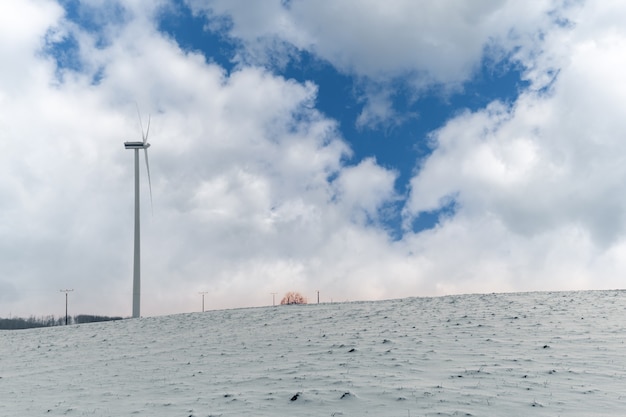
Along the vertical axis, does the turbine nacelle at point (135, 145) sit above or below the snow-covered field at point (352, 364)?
above

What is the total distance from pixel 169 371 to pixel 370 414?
381 inches

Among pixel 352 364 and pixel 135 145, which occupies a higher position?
pixel 135 145

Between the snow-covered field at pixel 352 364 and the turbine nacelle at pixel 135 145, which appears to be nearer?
the snow-covered field at pixel 352 364

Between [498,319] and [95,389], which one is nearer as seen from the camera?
[95,389]

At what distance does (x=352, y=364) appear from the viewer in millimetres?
17188

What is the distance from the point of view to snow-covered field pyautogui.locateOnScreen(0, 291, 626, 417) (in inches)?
514

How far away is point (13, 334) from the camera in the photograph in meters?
39.1

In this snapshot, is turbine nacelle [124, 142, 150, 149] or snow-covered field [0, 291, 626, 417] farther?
turbine nacelle [124, 142, 150, 149]

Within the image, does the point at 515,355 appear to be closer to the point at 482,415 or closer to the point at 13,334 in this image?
the point at 482,415

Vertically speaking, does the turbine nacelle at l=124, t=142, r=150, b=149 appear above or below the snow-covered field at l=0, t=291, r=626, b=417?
above

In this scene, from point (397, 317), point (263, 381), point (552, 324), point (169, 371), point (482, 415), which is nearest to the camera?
point (482, 415)

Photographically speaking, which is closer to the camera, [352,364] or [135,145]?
[352,364]

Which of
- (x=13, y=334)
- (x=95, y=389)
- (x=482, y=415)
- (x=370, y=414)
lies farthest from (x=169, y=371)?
(x=13, y=334)

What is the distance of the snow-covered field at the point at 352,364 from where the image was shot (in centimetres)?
1306
